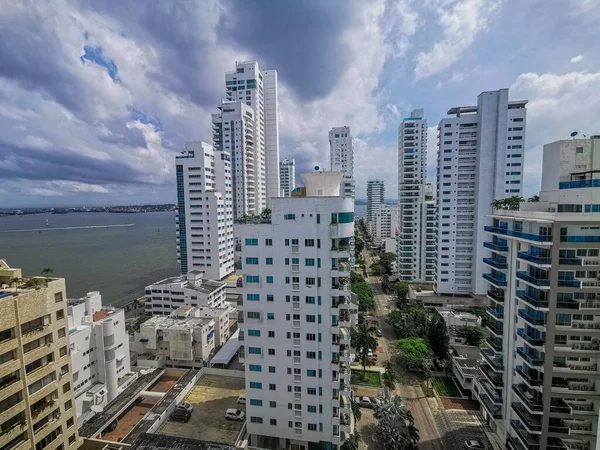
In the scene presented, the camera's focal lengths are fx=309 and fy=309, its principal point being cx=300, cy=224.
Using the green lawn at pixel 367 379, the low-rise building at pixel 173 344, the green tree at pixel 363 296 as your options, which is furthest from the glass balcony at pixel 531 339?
the green tree at pixel 363 296

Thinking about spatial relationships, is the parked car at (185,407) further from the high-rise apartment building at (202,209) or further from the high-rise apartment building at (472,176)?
the high-rise apartment building at (472,176)

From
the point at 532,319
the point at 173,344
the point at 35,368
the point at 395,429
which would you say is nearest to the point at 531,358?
the point at 532,319

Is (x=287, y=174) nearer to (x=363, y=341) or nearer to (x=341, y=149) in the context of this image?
(x=341, y=149)

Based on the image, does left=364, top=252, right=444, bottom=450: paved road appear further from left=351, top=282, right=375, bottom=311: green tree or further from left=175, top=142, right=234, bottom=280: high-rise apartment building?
left=175, top=142, right=234, bottom=280: high-rise apartment building

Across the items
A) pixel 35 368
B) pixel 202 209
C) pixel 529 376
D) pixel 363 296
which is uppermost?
pixel 202 209

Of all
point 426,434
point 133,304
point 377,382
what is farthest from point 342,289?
point 133,304
